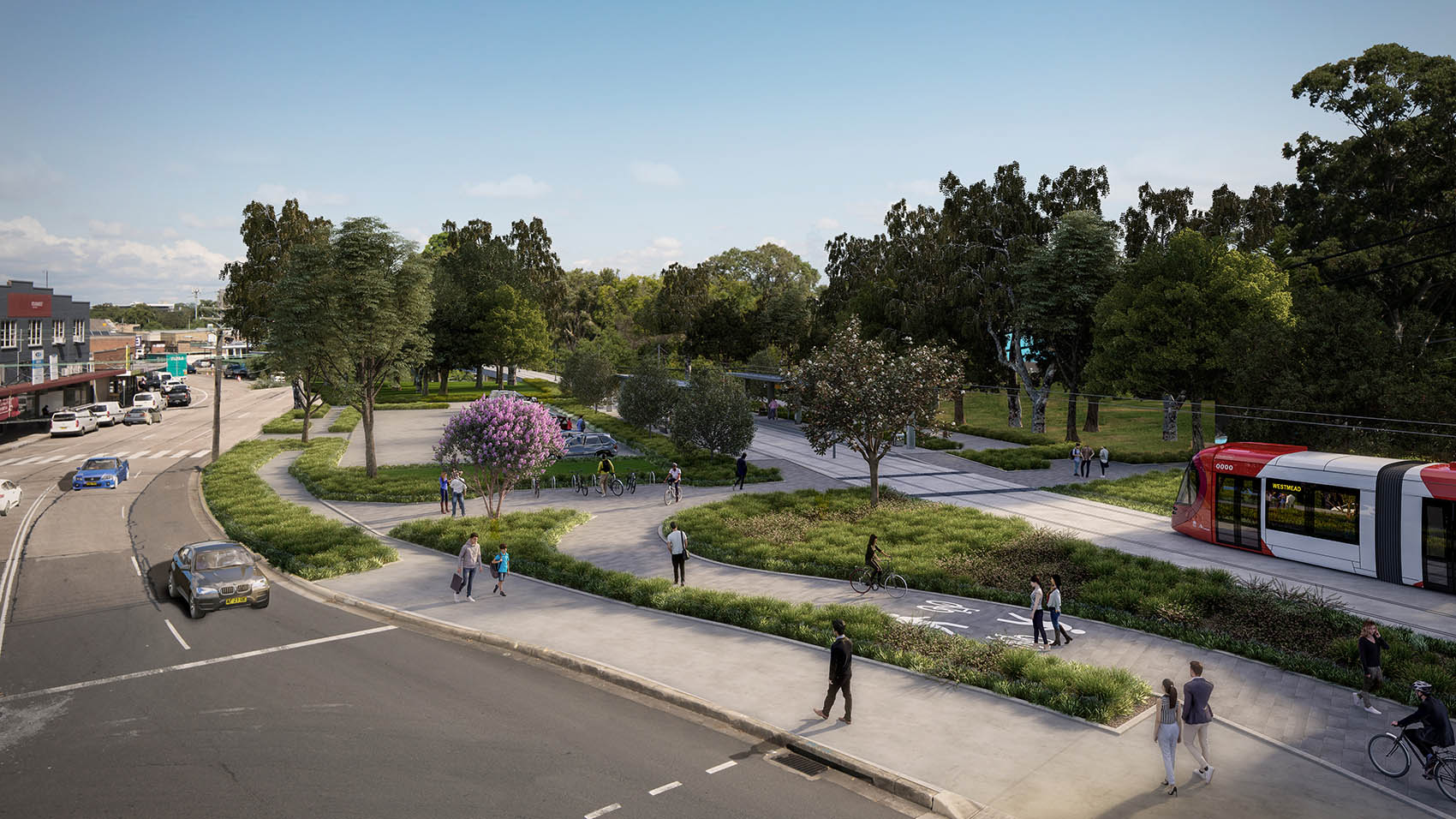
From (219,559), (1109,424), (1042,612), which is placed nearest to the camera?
(1042,612)

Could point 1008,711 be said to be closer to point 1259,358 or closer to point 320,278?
point 1259,358

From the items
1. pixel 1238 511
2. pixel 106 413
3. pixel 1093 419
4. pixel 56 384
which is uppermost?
pixel 56 384

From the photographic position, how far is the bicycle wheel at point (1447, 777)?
11.0 meters

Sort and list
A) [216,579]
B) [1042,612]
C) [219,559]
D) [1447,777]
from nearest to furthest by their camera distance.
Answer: [1447,777] → [1042,612] → [216,579] → [219,559]

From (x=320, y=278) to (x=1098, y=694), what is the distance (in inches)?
1506

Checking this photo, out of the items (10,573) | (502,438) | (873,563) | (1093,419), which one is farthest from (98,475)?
(1093,419)

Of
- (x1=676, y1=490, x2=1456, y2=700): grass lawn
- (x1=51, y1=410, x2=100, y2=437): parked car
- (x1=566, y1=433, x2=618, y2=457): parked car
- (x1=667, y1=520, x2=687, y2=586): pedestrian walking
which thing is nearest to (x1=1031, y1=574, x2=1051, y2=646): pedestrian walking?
(x1=676, y1=490, x2=1456, y2=700): grass lawn

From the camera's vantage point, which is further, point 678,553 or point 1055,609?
point 678,553

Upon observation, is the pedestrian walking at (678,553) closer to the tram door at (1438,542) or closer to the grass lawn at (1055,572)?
the grass lawn at (1055,572)

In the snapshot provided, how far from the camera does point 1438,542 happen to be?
2092cm

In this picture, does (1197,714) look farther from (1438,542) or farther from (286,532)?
(286,532)

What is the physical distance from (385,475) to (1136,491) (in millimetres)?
35103

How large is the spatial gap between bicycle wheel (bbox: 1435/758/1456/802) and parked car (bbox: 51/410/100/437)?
76117mm

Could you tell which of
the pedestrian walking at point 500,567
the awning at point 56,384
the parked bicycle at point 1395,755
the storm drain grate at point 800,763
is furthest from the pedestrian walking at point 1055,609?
the awning at point 56,384
